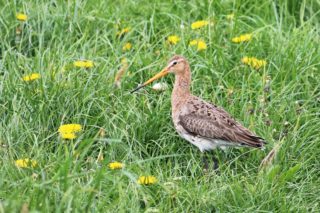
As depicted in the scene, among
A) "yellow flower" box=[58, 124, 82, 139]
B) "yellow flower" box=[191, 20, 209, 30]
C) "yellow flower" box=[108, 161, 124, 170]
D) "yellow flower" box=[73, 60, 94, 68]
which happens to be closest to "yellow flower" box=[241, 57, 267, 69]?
"yellow flower" box=[191, 20, 209, 30]

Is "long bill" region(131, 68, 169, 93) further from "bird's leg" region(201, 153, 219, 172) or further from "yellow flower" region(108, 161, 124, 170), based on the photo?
"yellow flower" region(108, 161, 124, 170)

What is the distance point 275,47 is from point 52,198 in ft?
9.36

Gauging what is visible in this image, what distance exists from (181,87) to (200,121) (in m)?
0.38

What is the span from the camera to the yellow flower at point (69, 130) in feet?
20.2

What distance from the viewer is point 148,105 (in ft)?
22.2

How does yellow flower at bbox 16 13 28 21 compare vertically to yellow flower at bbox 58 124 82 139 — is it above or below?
above

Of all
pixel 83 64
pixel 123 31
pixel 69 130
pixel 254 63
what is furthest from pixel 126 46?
pixel 69 130

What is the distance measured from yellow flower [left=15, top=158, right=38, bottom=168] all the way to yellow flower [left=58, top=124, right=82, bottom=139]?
39 cm

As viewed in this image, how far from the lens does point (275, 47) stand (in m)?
7.45

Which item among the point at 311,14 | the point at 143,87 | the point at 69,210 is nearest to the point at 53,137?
the point at 143,87

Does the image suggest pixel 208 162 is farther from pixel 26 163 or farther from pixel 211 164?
pixel 26 163

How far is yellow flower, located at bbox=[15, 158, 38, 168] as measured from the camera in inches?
227

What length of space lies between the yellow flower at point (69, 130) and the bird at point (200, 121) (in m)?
0.69

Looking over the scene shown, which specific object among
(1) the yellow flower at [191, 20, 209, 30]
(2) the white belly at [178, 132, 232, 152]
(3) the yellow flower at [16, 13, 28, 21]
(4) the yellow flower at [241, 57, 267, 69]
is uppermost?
(3) the yellow flower at [16, 13, 28, 21]
